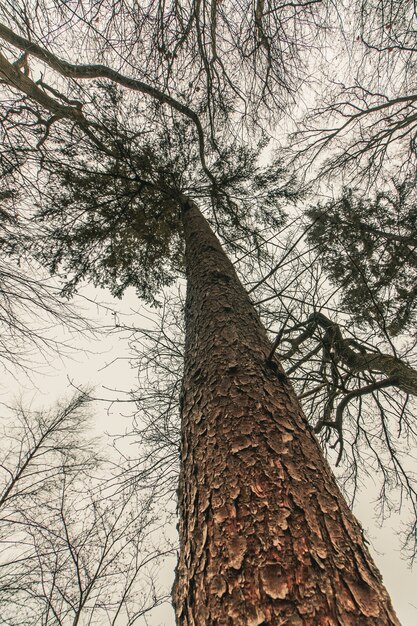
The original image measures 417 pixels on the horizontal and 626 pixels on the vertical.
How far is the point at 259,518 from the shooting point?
74cm

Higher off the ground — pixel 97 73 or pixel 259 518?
pixel 97 73

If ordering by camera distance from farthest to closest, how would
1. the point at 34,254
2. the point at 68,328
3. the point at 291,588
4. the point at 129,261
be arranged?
1. the point at 129,261
2. the point at 34,254
3. the point at 68,328
4. the point at 291,588

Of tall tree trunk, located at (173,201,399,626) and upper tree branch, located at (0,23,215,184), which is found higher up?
upper tree branch, located at (0,23,215,184)

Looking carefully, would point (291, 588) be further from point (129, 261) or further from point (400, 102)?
point (400, 102)

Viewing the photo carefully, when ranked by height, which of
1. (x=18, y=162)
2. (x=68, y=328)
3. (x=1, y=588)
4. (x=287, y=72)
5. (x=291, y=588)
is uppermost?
(x=287, y=72)

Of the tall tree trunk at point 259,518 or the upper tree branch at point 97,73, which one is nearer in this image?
the tall tree trunk at point 259,518

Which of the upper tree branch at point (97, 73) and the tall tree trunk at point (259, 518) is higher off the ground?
the upper tree branch at point (97, 73)

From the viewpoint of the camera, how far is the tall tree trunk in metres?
0.59

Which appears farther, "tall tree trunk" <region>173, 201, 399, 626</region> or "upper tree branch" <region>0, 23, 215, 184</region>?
"upper tree branch" <region>0, 23, 215, 184</region>

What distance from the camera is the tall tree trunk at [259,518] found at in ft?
1.94

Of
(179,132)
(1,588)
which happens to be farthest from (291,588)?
(1,588)

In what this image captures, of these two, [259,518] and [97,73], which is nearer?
[259,518]

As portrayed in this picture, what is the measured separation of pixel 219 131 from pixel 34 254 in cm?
334

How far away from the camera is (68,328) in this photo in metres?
3.36
